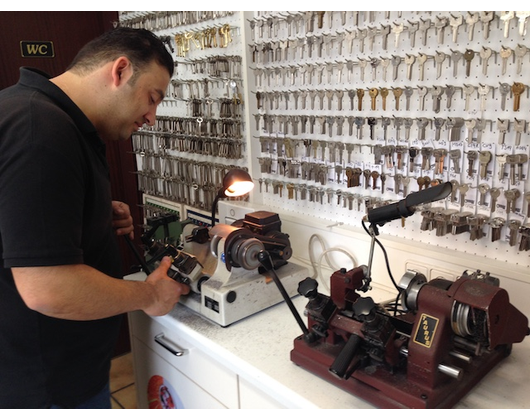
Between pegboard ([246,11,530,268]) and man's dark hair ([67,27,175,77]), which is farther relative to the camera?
pegboard ([246,11,530,268])

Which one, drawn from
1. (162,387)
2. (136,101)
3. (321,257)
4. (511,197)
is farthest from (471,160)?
(162,387)

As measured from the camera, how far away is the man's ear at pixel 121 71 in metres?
1.17

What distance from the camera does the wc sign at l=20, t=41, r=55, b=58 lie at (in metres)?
2.51

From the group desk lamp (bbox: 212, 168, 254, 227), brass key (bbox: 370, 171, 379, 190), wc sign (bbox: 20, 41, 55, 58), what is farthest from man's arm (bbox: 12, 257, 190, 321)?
wc sign (bbox: 20, 41, 55, 58)

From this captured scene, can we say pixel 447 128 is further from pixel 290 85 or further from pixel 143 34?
pixel 143 34

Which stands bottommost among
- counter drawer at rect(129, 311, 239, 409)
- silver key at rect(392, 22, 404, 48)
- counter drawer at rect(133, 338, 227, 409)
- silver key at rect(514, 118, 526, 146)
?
counter drawer at rect(133, 338, 227, 409)

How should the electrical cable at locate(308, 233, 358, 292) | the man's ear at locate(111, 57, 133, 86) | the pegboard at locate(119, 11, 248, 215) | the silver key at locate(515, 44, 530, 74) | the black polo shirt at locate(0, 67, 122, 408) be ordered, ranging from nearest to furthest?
the black polo shirt at locate(0, 67, 122, 408)
the man's ear at locate(111, 57, 133, 86)
the silver key at locate(515, 44, 530, 74)
the electrical cable at locate(308, 233, 358, 292)
the pegboard at locate(119, 11, 248, 215)

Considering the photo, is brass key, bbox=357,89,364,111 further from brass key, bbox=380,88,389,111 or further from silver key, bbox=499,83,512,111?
silver key, bbox=499,83,512,111

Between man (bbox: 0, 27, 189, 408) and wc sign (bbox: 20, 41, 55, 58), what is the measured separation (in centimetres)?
156

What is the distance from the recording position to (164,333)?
5.19 feet

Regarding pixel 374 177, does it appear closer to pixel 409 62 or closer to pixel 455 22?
pixel 409 62

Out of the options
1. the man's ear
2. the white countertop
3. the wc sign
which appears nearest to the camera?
the white countertop

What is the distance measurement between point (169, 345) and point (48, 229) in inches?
27.8

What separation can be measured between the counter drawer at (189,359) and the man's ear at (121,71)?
78 centimetres
